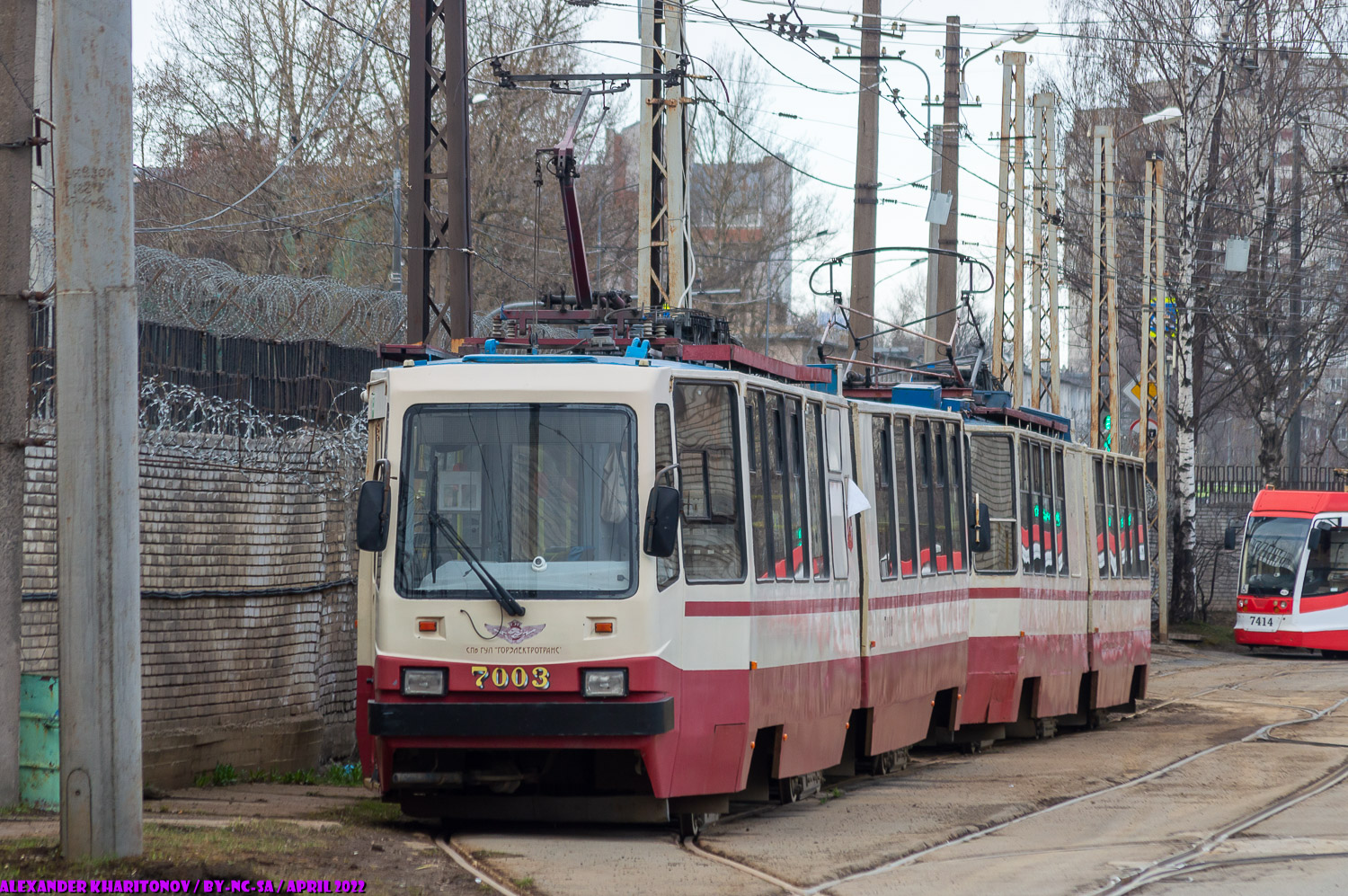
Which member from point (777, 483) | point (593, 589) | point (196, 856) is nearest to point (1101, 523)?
point (777, 483)

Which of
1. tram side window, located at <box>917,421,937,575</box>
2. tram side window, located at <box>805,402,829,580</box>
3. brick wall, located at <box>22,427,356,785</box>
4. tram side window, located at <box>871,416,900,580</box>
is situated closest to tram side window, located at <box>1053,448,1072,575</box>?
tram side window, located at <box>917,421,937,575</box>

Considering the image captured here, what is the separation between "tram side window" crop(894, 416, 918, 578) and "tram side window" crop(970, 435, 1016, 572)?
227 cm

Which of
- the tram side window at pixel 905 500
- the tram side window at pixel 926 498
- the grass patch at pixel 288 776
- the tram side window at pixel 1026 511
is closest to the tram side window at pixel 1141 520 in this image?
the tram side window at pixel 1026 511

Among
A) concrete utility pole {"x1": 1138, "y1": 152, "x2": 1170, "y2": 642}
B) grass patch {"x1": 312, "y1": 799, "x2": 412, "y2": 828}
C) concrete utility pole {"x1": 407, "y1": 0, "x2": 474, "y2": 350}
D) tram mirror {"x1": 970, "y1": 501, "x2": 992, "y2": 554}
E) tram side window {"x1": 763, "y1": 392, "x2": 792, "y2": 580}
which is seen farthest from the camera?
concrete utility pole {"x1": 1138, "y1": 152, "x2": 1170, "y2": 642}

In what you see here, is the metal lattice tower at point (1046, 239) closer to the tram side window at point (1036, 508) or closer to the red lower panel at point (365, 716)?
the tram side window at point (1036, 508)

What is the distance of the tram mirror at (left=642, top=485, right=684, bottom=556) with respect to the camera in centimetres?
955

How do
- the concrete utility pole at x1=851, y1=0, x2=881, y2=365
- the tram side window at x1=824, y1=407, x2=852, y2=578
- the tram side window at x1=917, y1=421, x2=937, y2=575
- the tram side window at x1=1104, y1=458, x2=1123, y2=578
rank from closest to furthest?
the tram side window at x1=824, y1=407, x2=852, y2=578
the tram side window at x1=917, y1=421, x2=937, y2=575
the tram side window at x1=1104, y1=458, x2=1123, y2=578
the concrete utility pole at x1=851, y1=0, x2=881, y2=365

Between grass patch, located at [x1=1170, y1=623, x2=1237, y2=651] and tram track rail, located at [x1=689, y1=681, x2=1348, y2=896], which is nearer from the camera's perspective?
tram track rail, located at [x1=689, y1=681, x2=1348, y2=896]

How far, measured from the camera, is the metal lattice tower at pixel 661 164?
1808 centimetres

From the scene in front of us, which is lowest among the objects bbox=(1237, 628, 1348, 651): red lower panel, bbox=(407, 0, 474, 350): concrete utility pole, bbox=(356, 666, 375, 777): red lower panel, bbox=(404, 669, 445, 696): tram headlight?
bbox=(1237, 628, 1348, 651): red lower panel

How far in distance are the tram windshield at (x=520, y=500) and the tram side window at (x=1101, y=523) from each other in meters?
11.5

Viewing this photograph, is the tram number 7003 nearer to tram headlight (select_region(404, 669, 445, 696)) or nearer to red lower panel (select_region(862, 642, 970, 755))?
tram headlight (select_region(404, 669, 445, 696))

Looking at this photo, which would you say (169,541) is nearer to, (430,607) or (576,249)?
(430,607)

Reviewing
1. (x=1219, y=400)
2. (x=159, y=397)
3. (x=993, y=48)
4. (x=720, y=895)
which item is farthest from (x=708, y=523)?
(x=1219, y=400)
